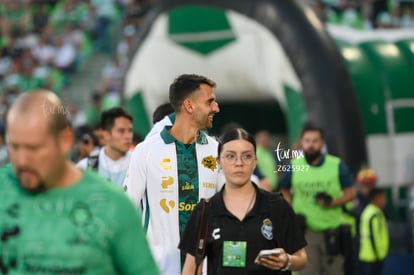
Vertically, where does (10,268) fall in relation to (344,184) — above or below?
below

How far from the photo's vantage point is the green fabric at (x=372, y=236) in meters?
14.4

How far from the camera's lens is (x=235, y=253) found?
662cm

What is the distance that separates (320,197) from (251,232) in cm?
534

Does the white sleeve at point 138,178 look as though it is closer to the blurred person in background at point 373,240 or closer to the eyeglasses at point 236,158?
the eyeglasses at point 236,158

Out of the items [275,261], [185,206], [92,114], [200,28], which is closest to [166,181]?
[185,206]

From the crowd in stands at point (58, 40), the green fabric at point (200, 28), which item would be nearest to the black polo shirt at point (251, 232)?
the green fabric at point (200, 28)

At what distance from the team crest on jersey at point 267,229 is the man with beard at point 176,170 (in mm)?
1128

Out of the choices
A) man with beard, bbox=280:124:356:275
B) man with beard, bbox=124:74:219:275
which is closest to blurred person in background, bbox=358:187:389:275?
man with beard, bbox=280:124:356:275

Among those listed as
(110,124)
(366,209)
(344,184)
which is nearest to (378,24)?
(366,209)

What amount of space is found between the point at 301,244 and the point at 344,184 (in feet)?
17.3

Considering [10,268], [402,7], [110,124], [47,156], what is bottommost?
[10,268]

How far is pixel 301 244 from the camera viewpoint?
6.75 meters

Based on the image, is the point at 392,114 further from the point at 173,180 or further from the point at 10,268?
the point at 10,268

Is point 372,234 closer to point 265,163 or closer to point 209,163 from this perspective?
point 265,163
